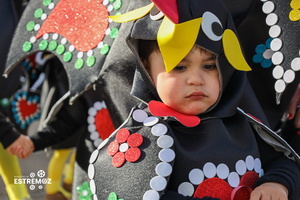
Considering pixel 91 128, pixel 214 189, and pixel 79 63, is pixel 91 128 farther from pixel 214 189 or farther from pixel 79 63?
pixel 214 189

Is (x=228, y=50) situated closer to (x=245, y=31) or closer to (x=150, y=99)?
(x=150, y=99)

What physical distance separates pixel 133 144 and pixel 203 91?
24cm

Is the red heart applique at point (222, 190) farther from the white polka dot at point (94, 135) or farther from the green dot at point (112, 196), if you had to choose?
the white polka dot at point (94, 135)

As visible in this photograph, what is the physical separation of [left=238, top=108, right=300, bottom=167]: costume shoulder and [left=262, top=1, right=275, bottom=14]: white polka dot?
0.41 metres

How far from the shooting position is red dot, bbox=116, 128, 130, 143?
1.64 metres

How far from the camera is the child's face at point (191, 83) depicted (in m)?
1.62

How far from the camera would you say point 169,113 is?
→ 5.43 feet

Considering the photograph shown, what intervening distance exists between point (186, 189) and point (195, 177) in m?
0.04

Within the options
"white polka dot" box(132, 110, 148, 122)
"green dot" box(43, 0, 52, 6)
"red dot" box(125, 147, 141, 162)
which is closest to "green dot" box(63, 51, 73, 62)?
"green dot" box(43, 0, 52, 6)

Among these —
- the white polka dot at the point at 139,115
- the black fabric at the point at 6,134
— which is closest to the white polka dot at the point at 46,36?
the black fabric at the point at 6,134

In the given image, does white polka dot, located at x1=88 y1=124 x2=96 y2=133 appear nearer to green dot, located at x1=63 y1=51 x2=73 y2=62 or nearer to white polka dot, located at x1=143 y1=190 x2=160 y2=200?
green dot, located at x1=63 y1=51 x2=73 y2=62

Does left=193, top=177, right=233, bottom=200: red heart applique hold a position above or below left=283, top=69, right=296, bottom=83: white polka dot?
below

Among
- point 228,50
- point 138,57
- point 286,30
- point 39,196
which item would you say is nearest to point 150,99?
point 138,57

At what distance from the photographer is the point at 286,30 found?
1.93 metres
